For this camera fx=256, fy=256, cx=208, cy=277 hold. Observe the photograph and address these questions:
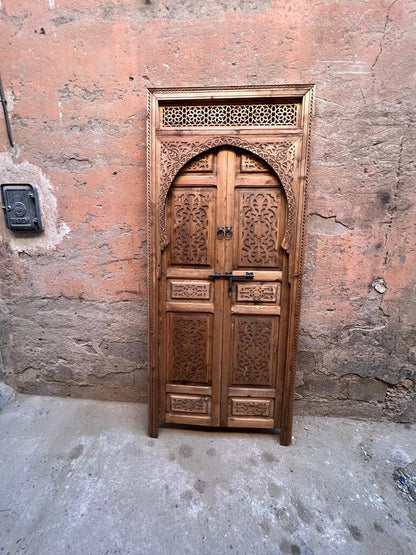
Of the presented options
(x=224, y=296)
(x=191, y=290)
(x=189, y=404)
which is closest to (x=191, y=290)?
(x=191, y=290)

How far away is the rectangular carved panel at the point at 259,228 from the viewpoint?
1.88 meters

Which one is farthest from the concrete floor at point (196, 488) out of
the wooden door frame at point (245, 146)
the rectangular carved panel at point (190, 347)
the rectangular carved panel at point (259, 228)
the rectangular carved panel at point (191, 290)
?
the rectangular carved panel at point (259, 228)

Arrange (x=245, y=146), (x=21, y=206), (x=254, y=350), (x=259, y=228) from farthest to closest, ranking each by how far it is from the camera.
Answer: (x=21, y=206) < (x=254, y=350) < (x=259, y=228) < (x=245, y=146)

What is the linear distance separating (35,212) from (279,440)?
9.04 feet

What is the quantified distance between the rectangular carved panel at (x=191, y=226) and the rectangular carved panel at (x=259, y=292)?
13.4 inches

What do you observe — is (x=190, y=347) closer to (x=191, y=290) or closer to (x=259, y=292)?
(x=191, y=290)

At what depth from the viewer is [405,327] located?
2.11m

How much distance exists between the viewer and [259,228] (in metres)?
1.91

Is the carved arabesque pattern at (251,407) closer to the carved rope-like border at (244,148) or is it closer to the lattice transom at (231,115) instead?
the carved rope-like border at (244,148)

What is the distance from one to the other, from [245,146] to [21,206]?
1.92 m

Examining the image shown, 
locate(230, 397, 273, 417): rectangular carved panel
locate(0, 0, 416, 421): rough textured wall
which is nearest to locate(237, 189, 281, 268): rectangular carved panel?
locate(0, 0, 416, 421): rough textured wall

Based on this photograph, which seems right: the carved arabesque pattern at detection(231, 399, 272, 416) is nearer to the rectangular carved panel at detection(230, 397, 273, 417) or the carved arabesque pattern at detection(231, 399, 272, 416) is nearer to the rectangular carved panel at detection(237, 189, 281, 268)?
the rectangular carved panel at detection(230, 397, 273, 417)

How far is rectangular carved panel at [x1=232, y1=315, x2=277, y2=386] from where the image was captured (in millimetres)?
1996

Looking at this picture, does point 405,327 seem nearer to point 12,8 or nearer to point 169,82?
point 169,82
